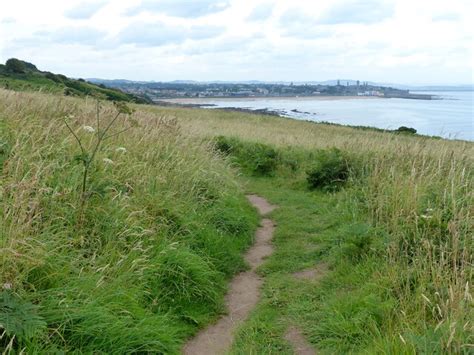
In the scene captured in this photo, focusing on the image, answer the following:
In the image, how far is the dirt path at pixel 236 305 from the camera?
3.97m

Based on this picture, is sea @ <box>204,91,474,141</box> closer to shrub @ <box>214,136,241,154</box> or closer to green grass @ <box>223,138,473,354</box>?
shrub @ <box>214,136,241,154</box>

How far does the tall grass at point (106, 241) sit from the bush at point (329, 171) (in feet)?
10.00

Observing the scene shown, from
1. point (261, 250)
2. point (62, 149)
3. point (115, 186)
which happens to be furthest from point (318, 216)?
point (62, 149)

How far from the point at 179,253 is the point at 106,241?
0.79 meters

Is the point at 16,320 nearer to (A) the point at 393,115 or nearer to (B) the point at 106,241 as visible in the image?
(B) the point at 106,241

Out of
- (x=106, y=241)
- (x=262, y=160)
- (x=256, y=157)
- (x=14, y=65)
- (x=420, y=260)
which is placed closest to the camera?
(x=420, y=260)

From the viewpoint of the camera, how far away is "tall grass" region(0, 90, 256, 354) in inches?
126

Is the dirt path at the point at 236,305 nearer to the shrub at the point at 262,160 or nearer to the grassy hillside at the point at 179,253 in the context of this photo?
the grassy hillside at the point at 179,253

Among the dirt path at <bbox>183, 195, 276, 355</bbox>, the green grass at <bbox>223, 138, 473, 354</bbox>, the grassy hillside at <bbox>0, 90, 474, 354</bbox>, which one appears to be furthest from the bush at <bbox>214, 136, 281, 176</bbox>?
the green grass at <bbox>223, 138, 473, 354</bbox>

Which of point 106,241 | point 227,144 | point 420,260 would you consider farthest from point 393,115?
point 106,241

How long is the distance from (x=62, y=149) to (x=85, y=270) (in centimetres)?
216

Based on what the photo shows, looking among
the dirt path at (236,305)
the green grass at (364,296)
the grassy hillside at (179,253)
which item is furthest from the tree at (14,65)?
the green grass at (364,296)

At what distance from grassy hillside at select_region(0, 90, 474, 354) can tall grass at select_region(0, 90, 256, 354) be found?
17 millimetres

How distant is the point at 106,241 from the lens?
14.4 feet
